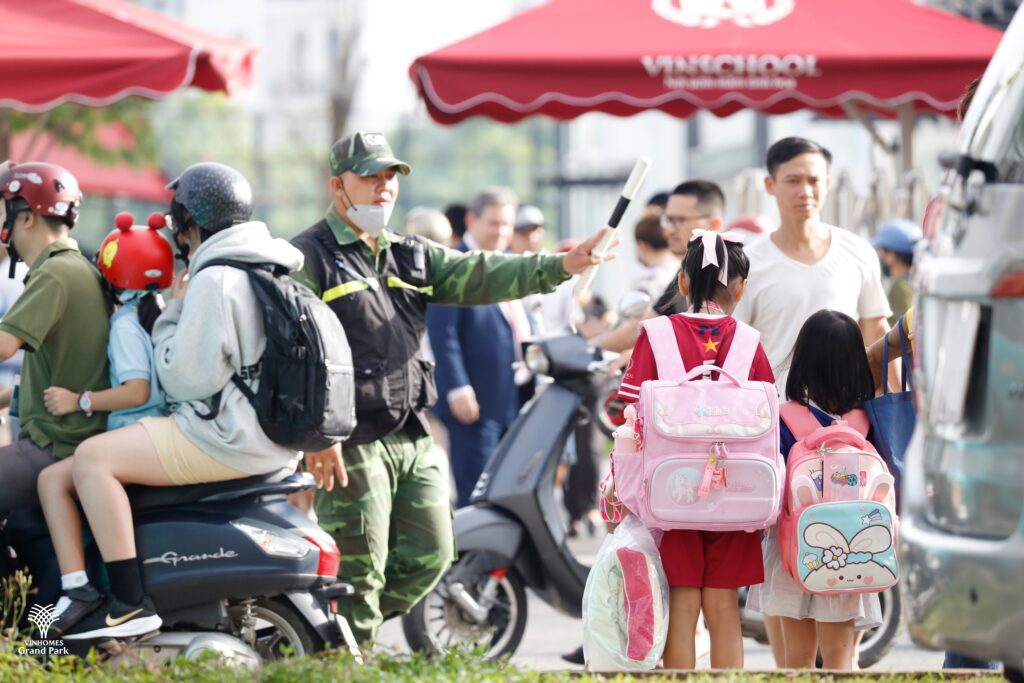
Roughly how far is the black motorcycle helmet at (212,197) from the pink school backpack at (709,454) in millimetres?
1450

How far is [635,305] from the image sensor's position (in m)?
6.25

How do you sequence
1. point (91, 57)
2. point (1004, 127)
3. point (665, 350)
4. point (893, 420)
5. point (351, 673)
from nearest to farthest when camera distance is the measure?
point (1004, 127)
point (351, 673)
point (665, 350)
point (893, 420)
point (91, 57)

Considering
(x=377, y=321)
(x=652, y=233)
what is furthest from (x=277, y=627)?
(x=652, y=233)

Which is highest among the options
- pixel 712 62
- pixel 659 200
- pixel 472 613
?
pixel 712 62

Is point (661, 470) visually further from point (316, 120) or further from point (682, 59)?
point (316, 120)

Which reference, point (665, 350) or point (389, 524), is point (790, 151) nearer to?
point (665, 350)

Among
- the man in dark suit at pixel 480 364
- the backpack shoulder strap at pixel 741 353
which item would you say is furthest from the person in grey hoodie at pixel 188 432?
the man in dark suit at pixel 480 364

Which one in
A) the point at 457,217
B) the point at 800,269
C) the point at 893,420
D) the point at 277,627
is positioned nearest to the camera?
the point at 893,420

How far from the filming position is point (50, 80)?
8938 millimetres

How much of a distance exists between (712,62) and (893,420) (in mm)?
4180

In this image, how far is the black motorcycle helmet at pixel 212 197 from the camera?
17.6 ft

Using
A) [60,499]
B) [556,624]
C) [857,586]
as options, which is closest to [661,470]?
[857,586]

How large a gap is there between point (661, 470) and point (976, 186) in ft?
4.94

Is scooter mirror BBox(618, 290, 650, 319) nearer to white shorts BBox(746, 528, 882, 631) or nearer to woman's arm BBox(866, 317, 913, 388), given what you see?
woman's arm BBox(866, 317, 913, 388)
